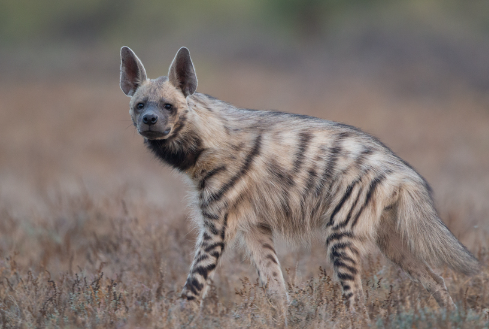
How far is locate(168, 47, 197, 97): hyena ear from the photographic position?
3.46 metres

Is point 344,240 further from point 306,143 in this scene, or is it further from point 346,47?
point 346,47

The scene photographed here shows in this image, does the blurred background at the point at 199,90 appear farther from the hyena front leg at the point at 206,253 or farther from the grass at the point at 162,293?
the hyena front leg at the point at 206,253

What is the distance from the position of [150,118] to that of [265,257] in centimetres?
111

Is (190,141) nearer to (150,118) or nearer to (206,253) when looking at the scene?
(150,118)

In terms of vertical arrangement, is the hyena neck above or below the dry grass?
above

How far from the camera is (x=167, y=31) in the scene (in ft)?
76.0

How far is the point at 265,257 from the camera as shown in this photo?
3.65m

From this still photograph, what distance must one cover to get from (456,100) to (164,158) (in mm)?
9542

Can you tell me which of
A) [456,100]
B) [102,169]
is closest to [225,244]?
[102,169]

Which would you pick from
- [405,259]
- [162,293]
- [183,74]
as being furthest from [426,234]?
[183,74]

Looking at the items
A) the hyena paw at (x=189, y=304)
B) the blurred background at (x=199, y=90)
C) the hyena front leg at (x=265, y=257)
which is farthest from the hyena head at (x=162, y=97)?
the hyena paw at (x=189, y=304)

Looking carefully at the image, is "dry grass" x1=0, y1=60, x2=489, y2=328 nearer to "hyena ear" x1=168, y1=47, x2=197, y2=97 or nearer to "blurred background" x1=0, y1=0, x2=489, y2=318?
"blurred background" x1=0, y1=0, x2=489, y2=318

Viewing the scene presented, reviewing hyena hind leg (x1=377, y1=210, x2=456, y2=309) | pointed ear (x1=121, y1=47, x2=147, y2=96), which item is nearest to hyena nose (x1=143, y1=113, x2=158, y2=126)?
pointed ear (x1=121, y1=47, x2=147, y2=96)

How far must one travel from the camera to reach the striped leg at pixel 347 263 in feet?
10.7
